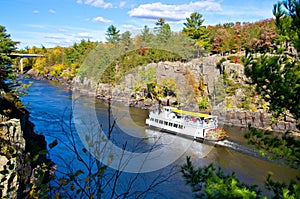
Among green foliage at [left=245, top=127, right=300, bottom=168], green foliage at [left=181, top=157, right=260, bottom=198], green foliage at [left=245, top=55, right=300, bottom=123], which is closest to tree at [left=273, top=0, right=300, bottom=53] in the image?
green foliage at [left=245, top=55, right=300, bottom=123]

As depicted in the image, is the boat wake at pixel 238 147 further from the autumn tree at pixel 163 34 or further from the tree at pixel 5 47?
the autumn tree at pixel 163 34

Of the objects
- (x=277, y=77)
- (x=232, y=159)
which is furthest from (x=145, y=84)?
(x=277, y=77)

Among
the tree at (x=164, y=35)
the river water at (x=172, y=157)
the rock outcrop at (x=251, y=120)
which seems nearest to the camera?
the river water at (x=172, y=157)

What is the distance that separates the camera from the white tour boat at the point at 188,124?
13147 millimetres

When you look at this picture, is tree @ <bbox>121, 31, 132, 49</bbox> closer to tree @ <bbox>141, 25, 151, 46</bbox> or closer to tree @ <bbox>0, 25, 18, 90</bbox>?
→ tree @ <bbox>141, 25, 151, 46</bbox>

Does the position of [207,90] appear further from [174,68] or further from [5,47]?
[5,47]

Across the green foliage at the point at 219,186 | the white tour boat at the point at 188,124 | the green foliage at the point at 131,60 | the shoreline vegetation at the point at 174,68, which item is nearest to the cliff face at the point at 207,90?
the shoreline vegetation at the point at 174,68

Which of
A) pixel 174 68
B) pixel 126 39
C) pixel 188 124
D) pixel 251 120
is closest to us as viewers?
pixel 188 124

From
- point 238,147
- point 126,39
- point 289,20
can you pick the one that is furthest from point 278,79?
point 126,39

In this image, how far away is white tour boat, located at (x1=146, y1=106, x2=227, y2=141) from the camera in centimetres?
1315

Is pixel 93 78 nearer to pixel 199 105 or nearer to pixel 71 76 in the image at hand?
pixel 71 76

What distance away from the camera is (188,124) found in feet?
45.8

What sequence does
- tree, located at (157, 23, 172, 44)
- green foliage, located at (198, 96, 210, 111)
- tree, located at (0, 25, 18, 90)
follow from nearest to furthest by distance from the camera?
tree, located at (0, 25, 18, 90) < green foliage, located at (198, 96, 210, 111) < tree, located at (157, 23, 172, 44)

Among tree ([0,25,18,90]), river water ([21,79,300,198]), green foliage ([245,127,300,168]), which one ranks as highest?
tree ([0,25,18,90])
